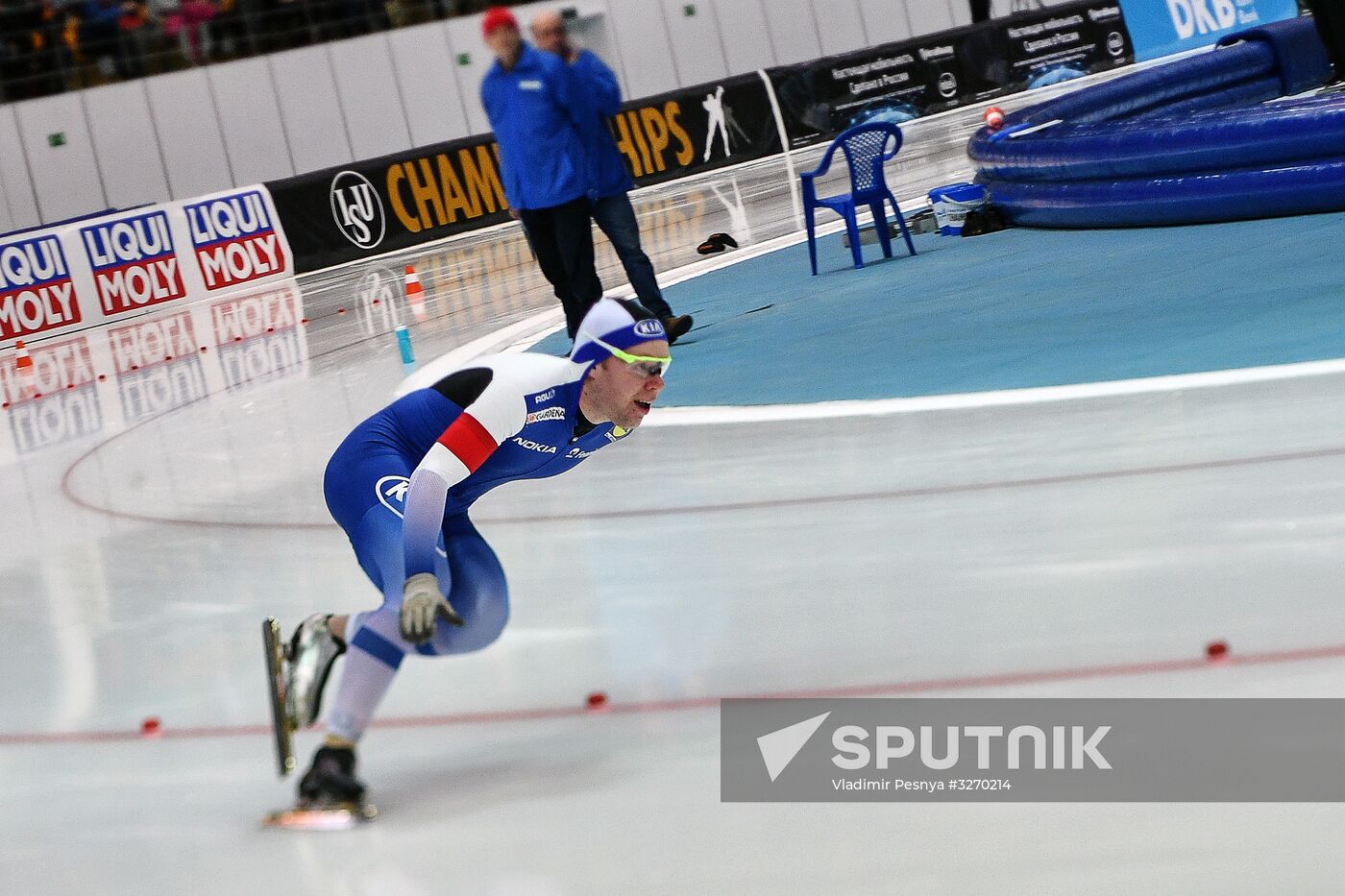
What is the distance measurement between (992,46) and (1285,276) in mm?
16179

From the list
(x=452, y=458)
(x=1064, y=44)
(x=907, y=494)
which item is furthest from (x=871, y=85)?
(x=452, y=458)

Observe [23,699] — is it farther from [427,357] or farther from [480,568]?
[427,357]

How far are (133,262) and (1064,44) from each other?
45.5ft

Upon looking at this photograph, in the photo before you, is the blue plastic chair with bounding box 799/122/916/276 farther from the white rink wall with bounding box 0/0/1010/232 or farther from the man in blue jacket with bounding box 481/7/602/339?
the white rink wall with bounding box 0/0/1010/232

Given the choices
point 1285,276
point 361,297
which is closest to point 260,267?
point 361,297

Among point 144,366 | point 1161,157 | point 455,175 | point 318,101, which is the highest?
point 318,101

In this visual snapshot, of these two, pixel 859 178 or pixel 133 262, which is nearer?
pixel 859 178

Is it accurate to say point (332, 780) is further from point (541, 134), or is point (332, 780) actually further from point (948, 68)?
point (948, 68)

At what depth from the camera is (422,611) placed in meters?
2.66

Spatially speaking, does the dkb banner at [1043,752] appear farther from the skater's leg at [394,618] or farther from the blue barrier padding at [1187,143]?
the blue barrier padding at [1187,143]

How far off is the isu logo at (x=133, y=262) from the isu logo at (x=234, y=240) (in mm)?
337

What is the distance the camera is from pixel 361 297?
1293cm

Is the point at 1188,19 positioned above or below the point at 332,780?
above

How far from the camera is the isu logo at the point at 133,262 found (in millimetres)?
14289
